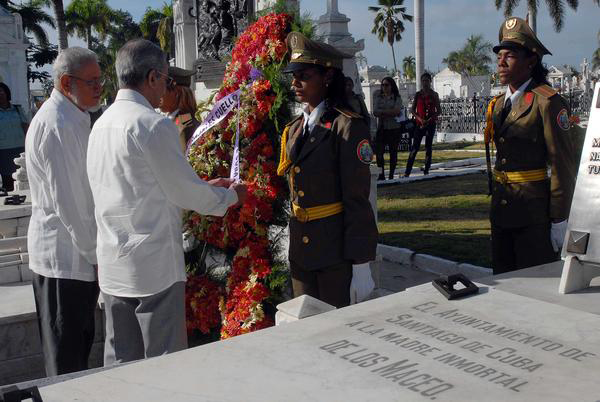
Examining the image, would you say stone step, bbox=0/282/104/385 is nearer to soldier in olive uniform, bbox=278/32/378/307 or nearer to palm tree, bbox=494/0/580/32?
soldier in olive uniform, bbox=278/32/378/307

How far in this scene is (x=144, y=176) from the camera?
2.93 meters

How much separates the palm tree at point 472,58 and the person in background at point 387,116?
214 feet

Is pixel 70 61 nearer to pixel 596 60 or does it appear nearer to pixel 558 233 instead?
pixel 558 233

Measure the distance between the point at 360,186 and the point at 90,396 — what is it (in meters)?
1.86

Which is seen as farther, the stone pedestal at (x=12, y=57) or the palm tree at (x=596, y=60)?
the palm tree at (x=596, y=60)

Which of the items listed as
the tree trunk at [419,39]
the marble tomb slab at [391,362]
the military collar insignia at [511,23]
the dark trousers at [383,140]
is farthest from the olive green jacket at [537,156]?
the tree trunk at [419,39]

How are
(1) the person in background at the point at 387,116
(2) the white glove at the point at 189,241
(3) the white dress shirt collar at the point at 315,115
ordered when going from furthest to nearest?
(1) the person in background at the point at 387,116, (2) the white glove at the point at 189,241, (3) the white dress shirt collar at the point at 315,115

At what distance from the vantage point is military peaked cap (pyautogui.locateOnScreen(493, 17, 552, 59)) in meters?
3.83

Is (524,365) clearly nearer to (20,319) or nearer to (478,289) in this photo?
(478,289)

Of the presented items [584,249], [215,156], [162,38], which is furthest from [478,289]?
[162,38]

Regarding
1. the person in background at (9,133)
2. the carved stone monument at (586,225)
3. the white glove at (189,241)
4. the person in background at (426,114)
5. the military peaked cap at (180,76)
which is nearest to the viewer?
the carved stone monument at (586,225)

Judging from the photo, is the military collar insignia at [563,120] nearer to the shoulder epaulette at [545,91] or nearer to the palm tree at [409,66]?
the shoulder epaulette at [545,91]

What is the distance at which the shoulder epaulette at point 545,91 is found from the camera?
378 centimetres

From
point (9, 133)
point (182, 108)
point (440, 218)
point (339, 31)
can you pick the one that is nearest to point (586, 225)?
point (182, 108)
